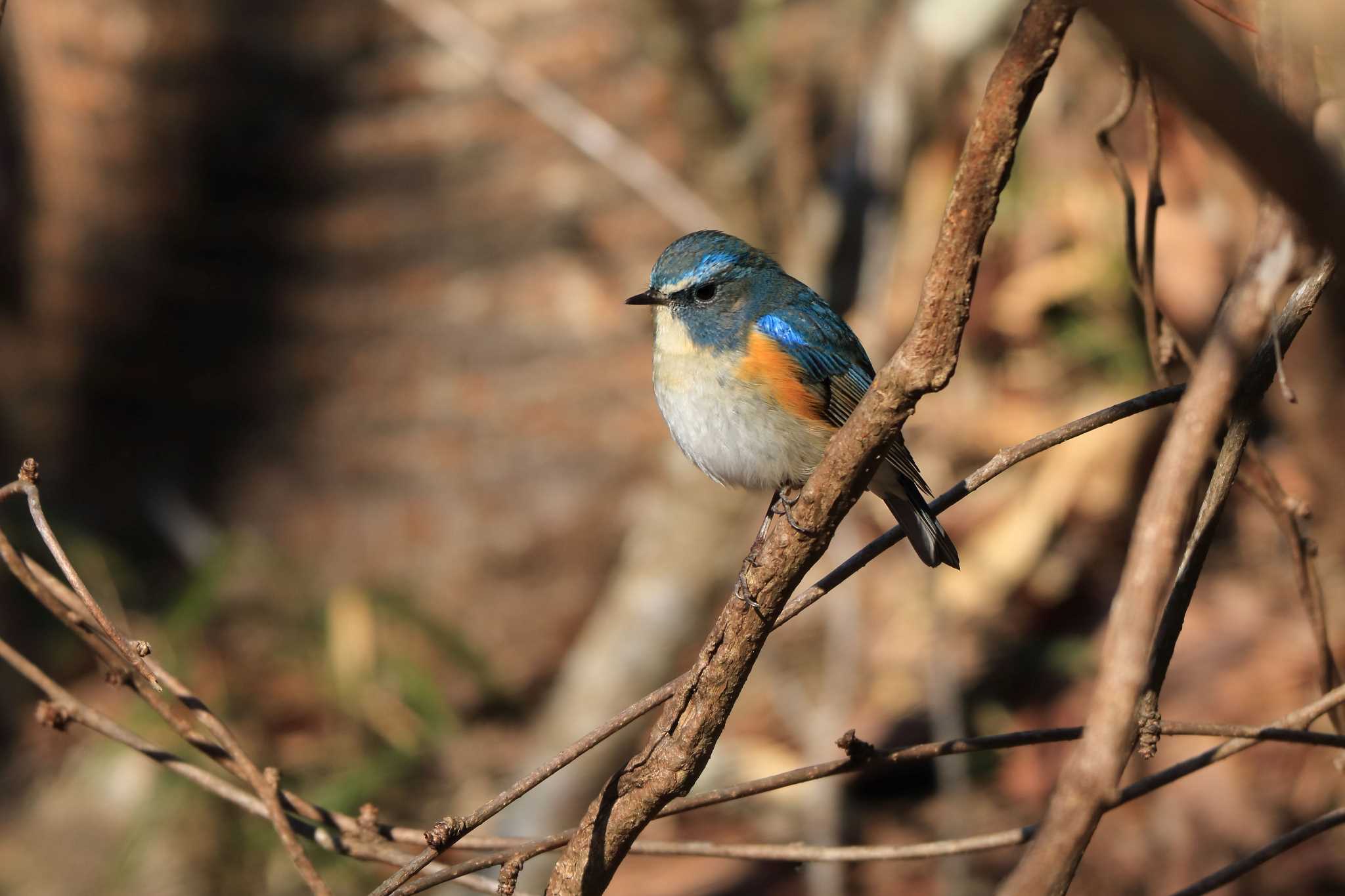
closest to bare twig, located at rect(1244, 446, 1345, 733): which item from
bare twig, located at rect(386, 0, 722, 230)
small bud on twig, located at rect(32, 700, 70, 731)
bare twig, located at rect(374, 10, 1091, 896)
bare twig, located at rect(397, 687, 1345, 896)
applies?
bare twig, located at rect(397, 687, 1345, 896)

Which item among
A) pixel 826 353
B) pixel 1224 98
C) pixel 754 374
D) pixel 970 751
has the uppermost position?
pixel 826 353

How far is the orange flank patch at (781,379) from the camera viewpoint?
3.34 metres

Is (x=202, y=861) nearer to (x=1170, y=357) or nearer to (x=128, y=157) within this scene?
(x=128, y=157)

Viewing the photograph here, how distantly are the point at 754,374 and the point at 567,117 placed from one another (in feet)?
7.65

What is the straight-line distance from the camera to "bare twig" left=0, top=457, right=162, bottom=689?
68.0 inches

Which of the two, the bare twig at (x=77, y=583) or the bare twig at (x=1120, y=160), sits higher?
the bare twig at (x=1120, y=160)

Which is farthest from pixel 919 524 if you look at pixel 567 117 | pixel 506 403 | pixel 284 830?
pixel 506 403

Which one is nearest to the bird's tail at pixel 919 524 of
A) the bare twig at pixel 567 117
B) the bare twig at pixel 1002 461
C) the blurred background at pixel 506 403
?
the bare twig at pixel 1002 461

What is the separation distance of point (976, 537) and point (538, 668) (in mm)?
2398

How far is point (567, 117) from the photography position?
5.25 meters

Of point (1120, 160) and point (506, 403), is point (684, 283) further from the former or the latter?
point (506, 403)

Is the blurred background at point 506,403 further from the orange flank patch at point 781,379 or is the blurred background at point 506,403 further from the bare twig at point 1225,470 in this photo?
the bare twig at point 1225,470

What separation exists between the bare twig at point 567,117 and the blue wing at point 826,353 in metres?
1.66

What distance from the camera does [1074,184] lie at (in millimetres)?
6891
